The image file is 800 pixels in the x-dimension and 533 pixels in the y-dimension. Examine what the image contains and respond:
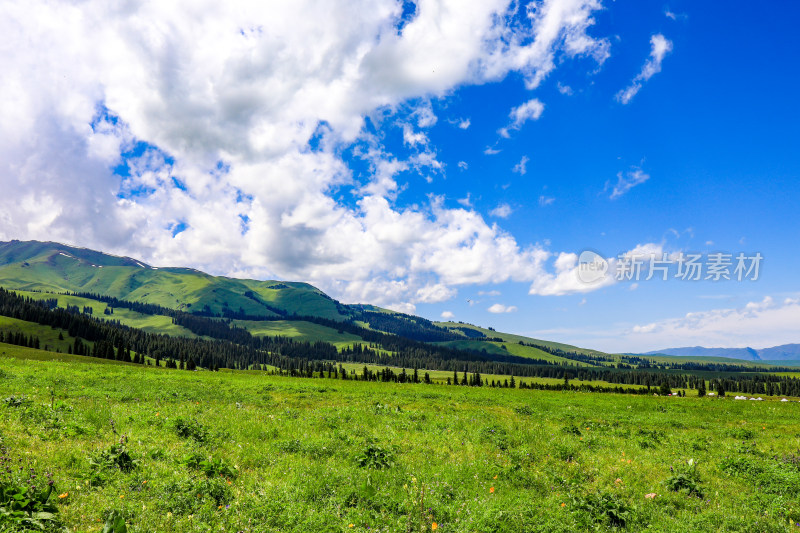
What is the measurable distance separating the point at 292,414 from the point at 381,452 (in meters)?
9.90

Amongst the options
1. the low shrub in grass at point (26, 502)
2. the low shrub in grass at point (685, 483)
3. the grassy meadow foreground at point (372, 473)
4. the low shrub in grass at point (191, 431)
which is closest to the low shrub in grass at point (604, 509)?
the grassy meadow foreground at point (372, 473)

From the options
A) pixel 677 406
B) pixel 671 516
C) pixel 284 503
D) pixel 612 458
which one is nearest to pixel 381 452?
pixel 284 503

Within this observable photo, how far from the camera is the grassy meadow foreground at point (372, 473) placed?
8914 millimetres

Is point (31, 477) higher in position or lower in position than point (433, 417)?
higher

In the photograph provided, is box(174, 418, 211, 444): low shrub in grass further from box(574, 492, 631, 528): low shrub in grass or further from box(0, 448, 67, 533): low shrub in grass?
box(574, 492, 631, 528): low shrub in grass

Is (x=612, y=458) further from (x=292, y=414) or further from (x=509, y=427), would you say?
(x=292, y=414)

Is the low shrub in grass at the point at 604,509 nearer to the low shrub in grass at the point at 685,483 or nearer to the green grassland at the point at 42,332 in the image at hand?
the low shrub in grass at the point at 685,483

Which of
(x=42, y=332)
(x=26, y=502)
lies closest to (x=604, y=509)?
(x=26, y=502)

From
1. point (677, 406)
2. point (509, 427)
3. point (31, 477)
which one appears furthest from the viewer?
point (677, 406)

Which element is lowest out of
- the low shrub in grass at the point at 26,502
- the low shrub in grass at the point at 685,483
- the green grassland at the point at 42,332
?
the green grassland at the point at 42,332

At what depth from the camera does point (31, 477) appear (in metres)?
8.65

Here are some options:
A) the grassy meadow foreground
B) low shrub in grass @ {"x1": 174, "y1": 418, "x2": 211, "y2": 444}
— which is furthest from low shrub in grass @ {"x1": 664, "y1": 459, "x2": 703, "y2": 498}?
low shrub in grass @ {"x1": 174, "y1": 418, "x2": 211, "y2": 444}

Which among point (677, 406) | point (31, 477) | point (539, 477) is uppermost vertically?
point (31, 477)

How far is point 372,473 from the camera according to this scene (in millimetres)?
11766
